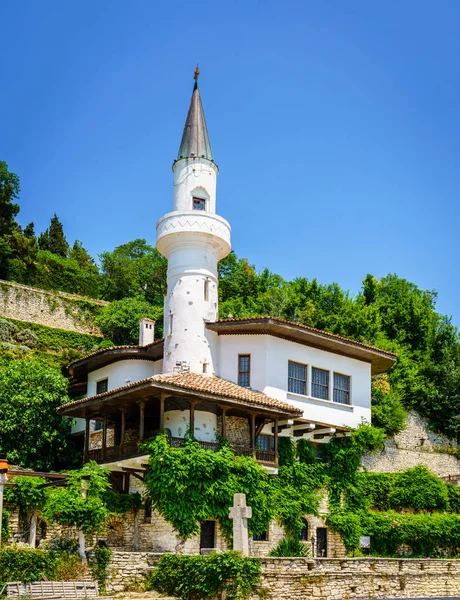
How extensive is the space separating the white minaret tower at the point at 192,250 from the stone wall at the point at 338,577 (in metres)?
8.57

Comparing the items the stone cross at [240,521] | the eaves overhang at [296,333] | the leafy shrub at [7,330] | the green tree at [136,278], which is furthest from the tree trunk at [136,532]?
the green tree at [136,278]

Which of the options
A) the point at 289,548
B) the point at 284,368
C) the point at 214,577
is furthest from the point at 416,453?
the point at 214,577

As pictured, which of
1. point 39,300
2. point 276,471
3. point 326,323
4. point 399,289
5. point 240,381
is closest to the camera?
point 276,471

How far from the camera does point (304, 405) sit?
31.5 metres

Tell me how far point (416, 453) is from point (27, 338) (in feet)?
72.1

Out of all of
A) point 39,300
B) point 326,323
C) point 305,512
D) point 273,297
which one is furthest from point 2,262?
point 305,512

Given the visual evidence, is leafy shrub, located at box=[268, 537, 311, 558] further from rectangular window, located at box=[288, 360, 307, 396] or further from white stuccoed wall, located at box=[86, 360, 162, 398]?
white stuccoed wall, located at box=[86, 360, 162, 398]

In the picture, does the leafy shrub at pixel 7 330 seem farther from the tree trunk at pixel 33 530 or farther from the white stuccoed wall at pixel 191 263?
the tree trunk at pixel 33 530

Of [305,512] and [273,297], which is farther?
[273,297]

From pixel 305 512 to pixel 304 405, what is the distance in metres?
4.06

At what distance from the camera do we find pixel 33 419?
1300 inches

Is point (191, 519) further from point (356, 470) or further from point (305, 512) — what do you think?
point (356, 470)

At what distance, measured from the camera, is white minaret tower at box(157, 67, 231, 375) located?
3159cm

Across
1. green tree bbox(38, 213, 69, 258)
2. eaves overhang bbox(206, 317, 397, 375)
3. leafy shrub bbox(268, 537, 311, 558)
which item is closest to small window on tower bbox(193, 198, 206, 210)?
eaves overhang bbox(206, 317, 397, 375)
